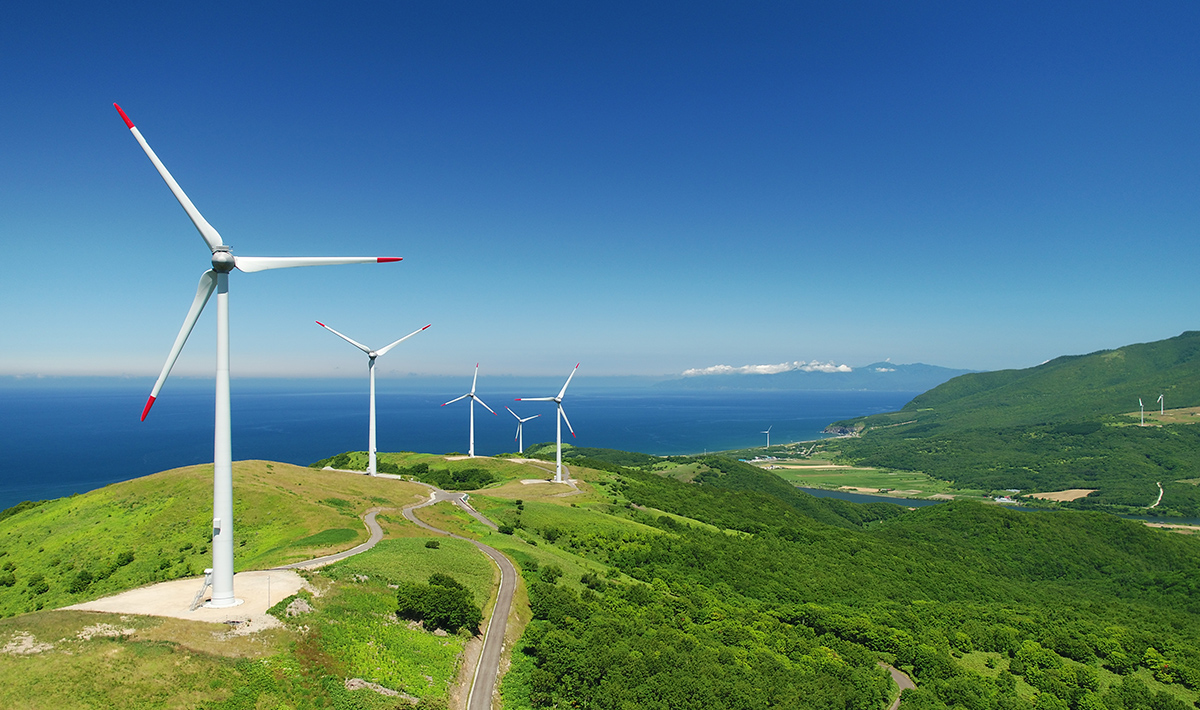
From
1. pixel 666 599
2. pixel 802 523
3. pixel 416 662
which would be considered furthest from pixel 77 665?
pixel 802 523

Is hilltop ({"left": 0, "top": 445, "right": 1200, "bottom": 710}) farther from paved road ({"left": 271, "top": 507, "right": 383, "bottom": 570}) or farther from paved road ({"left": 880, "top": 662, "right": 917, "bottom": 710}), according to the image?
paved road ({"left": 271, "top": 507, "right": 383, "bottom": 570})

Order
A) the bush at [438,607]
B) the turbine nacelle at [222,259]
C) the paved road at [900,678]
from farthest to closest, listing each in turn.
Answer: the paved road at [900,678]
the bush at [438,607]
the turbine nacelle at [222,259]

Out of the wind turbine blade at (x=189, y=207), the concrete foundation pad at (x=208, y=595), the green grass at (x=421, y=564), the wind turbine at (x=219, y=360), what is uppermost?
the wind turbine blade at (x=189, y=207)

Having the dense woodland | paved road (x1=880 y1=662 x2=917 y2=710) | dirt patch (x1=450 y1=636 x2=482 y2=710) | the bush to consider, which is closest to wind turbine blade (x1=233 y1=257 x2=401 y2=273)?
the bush

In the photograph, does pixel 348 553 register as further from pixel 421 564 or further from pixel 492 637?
pixel 492 637

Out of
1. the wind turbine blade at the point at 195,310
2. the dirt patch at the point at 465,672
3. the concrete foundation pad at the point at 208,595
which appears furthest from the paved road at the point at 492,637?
the wind turbine blade at the point at 195,310

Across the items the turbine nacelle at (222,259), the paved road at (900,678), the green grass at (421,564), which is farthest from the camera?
the paved road at (900,678)

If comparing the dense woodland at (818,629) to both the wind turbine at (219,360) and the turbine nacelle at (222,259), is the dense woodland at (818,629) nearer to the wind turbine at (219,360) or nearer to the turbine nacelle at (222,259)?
the wind turbine at (219,360)
